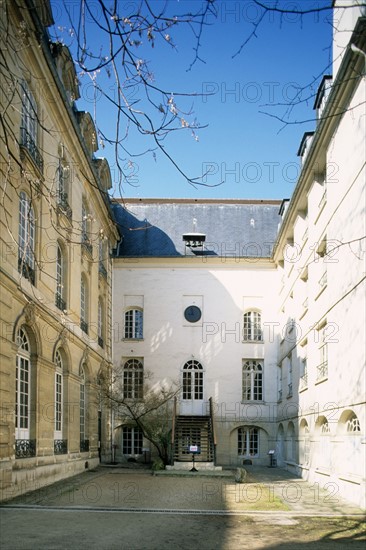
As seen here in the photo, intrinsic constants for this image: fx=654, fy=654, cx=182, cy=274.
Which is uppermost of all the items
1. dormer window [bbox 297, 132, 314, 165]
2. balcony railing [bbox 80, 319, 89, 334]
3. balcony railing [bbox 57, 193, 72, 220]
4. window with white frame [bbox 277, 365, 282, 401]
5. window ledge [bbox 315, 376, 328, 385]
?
dormer window [bbox 297, 132, 314, 165]

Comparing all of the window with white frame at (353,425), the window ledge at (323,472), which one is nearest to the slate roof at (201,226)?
the window ledge at (323,472)

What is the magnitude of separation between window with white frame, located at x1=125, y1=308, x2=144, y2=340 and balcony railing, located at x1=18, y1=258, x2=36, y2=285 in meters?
12.9

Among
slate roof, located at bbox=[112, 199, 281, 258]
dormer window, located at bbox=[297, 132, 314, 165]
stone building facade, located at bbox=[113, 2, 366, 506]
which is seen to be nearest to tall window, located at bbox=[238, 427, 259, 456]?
stone building facade, located at bbox=[113, 2, 366, 506]

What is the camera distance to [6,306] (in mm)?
14016

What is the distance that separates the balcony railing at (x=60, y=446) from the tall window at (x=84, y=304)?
4482 mm

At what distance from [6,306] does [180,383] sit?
15.0 m

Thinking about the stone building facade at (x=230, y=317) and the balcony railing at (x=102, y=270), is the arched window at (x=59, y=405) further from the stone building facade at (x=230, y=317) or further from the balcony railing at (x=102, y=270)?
the balcony railing at (x=102, y=270)

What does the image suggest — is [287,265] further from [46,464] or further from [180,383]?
[46,464]

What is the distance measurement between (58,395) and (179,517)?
333 inches

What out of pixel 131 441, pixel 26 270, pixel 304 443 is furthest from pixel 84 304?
pixel 304 443

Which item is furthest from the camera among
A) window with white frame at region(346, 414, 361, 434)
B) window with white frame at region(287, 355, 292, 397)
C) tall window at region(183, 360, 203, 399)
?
tall window at region(183, 360, 203, 399)

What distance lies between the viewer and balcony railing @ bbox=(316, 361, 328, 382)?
17.3m

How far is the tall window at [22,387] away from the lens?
15297mm

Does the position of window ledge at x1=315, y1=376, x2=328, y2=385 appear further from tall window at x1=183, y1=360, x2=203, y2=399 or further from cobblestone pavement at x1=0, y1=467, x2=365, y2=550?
tall window at x1=183, y1=360, x2=203, y2=399
